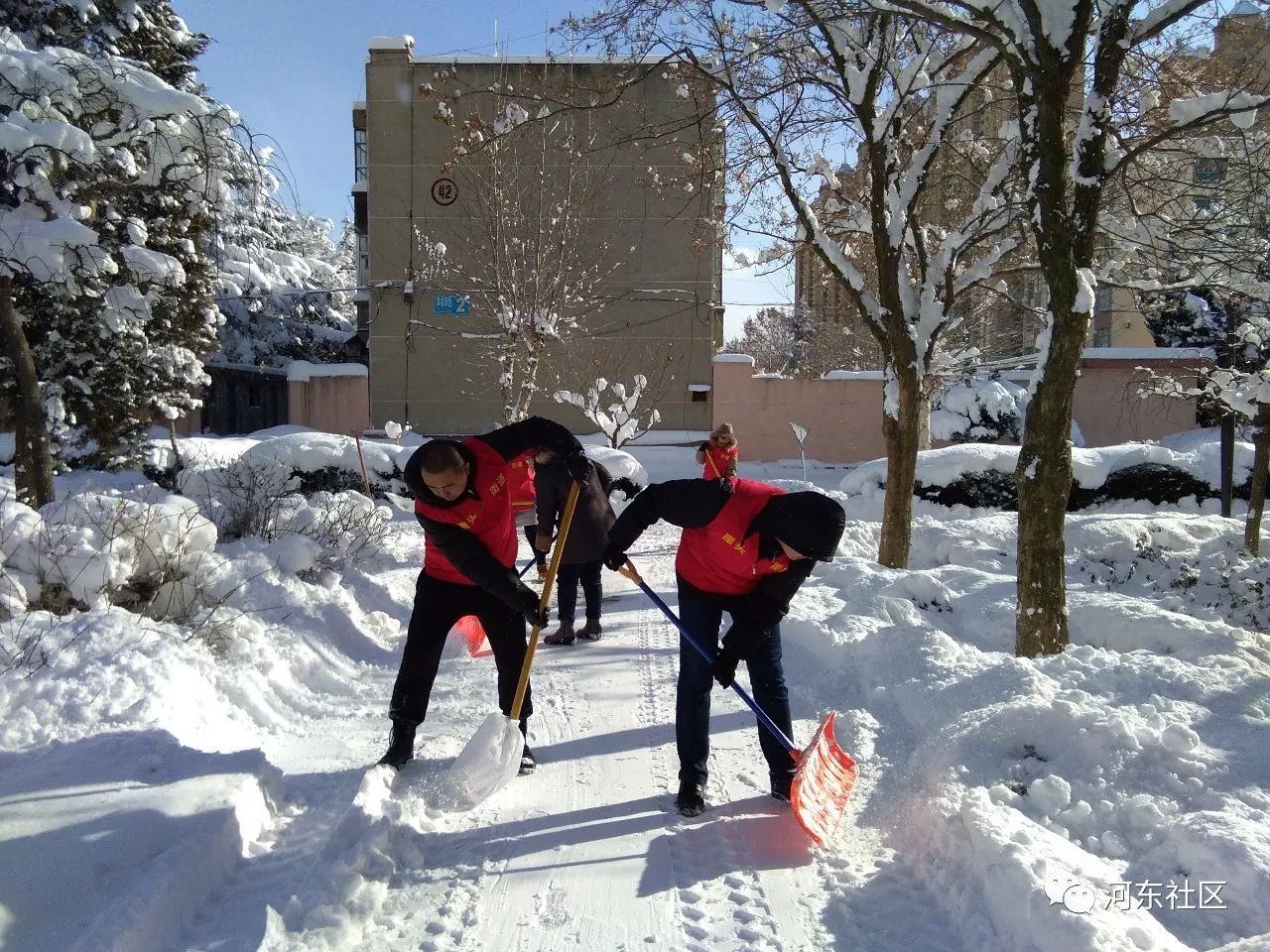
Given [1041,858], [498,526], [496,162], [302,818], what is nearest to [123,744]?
[302,818]

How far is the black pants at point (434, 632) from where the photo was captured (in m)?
4.18

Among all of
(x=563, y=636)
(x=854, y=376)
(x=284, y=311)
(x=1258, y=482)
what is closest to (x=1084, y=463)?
(x=1258, y=482)

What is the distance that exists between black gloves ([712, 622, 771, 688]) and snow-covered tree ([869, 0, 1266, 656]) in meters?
2.52

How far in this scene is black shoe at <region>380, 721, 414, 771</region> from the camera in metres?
4.13

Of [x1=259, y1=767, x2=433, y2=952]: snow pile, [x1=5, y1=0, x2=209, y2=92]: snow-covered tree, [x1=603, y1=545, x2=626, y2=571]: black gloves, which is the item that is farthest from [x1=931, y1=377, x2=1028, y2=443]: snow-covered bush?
[x1=259, y1=767, x2=433, y2=952]: snow pile

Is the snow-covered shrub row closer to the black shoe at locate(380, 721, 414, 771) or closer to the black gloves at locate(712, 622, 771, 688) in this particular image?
the black gloves at locate(712, 622, 771, 688)

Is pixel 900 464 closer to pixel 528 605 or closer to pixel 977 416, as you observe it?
pixel 528 605

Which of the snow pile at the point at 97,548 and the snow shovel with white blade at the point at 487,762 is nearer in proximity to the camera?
the snow shovel with white blade at the point at 487,762

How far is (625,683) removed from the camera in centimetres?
584

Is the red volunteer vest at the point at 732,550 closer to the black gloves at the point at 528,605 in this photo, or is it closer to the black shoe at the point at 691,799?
the black gloves at the point at 528,605

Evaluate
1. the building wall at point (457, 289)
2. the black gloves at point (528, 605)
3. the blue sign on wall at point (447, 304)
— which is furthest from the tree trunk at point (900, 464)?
the blue sign on wall at point (447, 304)

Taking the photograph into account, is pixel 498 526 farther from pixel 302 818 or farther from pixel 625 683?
pixel 625 683

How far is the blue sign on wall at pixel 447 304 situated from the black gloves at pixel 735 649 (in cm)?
1989

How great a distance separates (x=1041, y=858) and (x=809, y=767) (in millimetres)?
979
